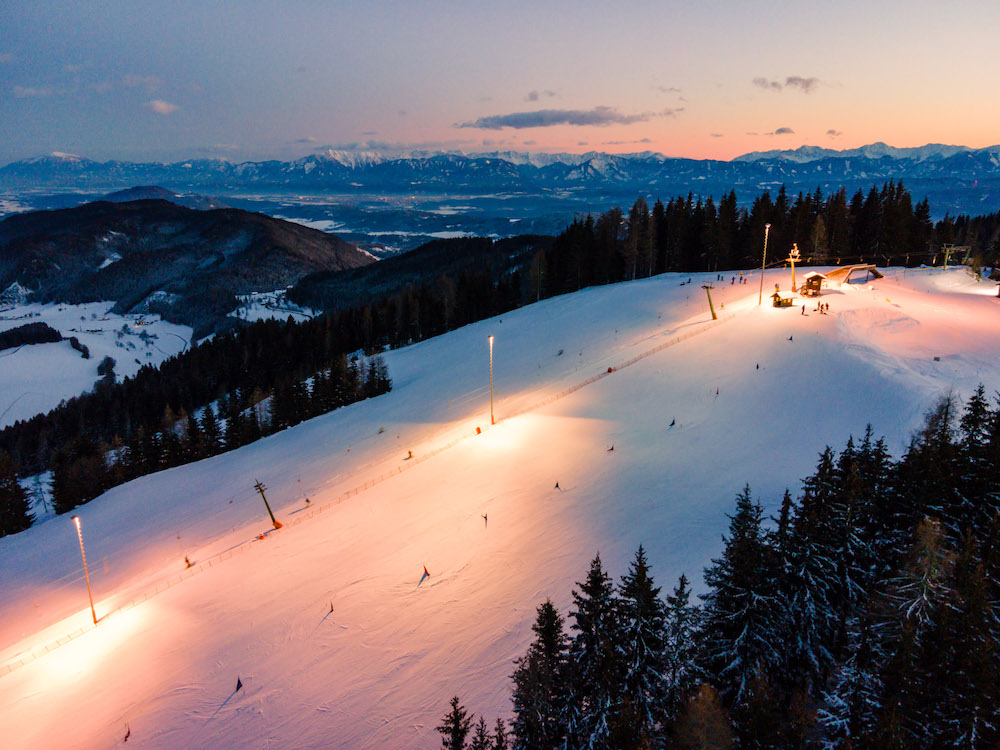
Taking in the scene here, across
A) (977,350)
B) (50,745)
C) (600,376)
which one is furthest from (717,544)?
(977,350)

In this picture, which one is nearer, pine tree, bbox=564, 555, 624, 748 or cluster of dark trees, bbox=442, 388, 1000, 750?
cluster of dark trees, bbox=442, 388, 1000, 750

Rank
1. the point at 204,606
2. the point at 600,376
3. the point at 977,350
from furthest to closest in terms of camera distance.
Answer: the point at 600,376
the point at 977,350
the point at 204,606

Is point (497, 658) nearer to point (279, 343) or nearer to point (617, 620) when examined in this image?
point (617, 620)

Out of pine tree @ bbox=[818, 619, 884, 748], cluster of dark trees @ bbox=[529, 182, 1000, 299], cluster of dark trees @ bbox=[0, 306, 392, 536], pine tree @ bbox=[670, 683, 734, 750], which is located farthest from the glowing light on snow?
cluster of dark trees @ bbox=[529, 182, 1000, 299]

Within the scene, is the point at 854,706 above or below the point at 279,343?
above

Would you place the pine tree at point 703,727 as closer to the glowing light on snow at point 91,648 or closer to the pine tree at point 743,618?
the pine tree at point 743,618

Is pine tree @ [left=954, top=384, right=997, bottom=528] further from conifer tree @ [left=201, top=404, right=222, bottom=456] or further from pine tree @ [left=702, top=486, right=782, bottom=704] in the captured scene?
conifer tree @ [left=201, top=404, right=222, bottom=456]

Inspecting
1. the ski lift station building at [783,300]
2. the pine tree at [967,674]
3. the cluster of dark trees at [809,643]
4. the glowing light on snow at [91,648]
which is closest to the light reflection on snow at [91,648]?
the glowing light on snow at [91,648]
